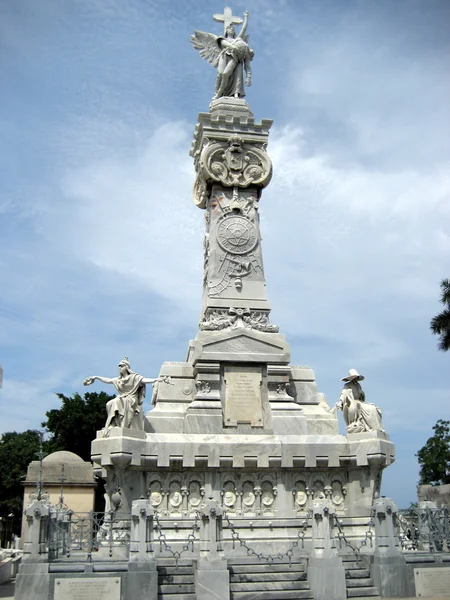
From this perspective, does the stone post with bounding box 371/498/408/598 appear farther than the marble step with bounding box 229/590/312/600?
Yes

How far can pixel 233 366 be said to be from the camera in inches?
719

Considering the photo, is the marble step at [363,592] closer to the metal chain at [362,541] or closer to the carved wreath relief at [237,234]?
the metal chain at [362,541]

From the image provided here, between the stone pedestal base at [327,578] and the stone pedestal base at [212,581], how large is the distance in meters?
1.87

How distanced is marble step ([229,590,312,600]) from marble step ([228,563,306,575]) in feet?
2.42

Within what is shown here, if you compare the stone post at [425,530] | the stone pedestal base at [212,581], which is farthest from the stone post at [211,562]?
the stone post at [425,530]

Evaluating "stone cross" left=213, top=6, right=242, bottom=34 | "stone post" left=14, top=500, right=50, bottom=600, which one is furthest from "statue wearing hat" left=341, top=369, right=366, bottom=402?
"stone cross" left=213, top=6, right=242, bottom=34

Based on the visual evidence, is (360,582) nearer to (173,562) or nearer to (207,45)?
(173,562)

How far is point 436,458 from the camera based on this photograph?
45.2m

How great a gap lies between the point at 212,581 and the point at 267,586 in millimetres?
1326

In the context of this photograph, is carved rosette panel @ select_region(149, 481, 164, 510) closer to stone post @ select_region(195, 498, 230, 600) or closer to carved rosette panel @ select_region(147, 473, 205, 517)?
carved rosette panel @ select_region(147, 473, 205, 517)

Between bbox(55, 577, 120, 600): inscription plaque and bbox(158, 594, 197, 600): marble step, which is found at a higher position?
bbox(55, 577, 120, 600): inscription plaque

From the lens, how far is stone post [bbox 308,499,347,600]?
527 inches

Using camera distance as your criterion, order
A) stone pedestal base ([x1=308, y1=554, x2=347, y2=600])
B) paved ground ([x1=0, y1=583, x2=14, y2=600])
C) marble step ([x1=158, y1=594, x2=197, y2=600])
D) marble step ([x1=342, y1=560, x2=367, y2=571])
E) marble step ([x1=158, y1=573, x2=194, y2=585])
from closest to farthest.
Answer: marble step ([x1=158, y1=594, x2=197, y2=600]), stone pedestal base ([x1=308, y1=554, x2=347, y2=600]), marble step ([x1=158, y1=573, x2=194, y2=585]), marble step ([x1=342, y1=560, x2=367, y2=571]), paved ground ([x1=0, y1=583, x2=14, y2=600])

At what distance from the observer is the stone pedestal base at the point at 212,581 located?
508 inches
